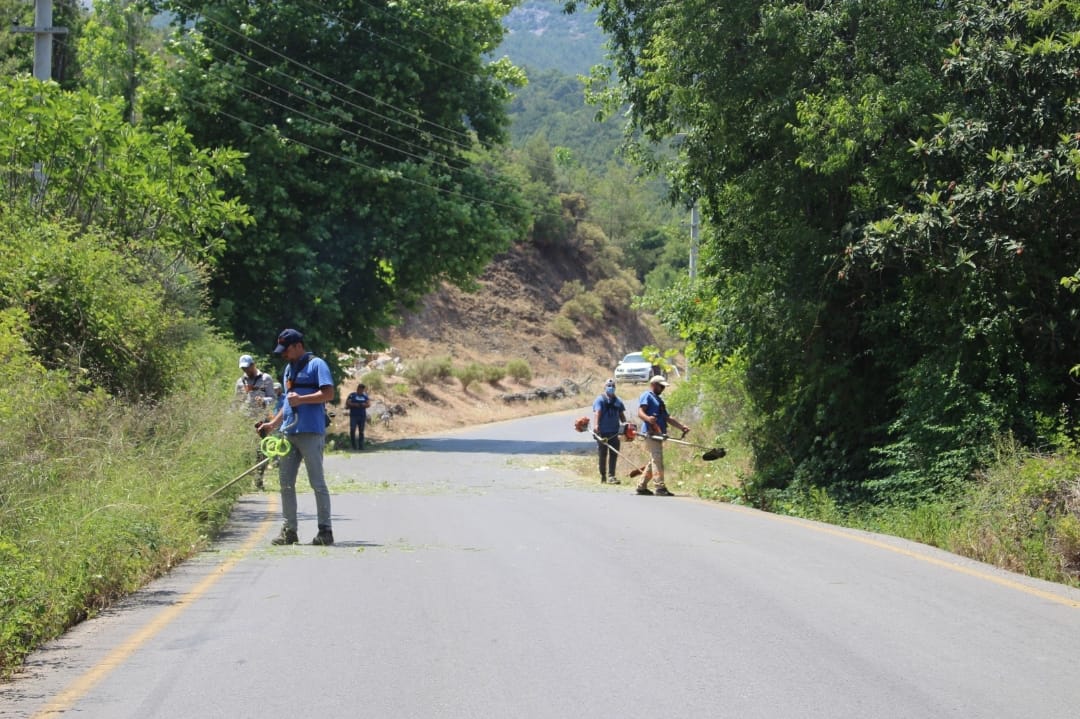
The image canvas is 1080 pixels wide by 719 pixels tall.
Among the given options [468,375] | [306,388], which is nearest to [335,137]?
[306,388]

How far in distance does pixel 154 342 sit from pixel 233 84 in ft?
60.2

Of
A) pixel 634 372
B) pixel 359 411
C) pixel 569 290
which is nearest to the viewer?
pixel 359 411

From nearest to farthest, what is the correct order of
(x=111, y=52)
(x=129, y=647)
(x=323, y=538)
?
(x=129, y=647), (x=323, y=538), (x=111, y=52)

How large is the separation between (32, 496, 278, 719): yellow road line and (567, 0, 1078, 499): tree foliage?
813cm

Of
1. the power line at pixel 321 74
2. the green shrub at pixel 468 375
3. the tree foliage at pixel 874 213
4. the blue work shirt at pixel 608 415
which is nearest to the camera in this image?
the tree foliage at pixel 874 213

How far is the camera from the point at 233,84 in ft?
108

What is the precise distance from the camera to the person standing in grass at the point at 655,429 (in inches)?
783

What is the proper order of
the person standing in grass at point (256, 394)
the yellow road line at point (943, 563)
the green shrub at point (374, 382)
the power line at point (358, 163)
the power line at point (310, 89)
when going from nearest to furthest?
Result: 1. the yellow road line at point (943, 563)
2. the person standing in grass at point (256, 394)
3. the power line at point (358, 163)
4. the power line at point (310, 89)
5. the green shrub at point (374, 382)

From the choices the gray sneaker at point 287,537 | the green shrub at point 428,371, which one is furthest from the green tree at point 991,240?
the green shrub at point 428,371

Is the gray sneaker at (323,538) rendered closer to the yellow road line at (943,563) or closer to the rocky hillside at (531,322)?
the yellow road line at (943,563)

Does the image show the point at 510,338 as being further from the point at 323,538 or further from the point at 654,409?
the point at 323,538

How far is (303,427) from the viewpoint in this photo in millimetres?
12828

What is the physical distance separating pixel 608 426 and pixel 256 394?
280 inches

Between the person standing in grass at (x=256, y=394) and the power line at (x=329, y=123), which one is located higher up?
the power line at (x=329, y=123)
